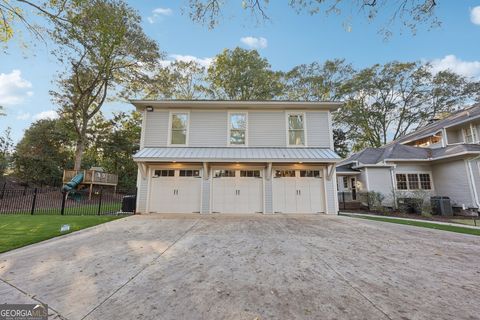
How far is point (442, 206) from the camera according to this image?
34.4 feet

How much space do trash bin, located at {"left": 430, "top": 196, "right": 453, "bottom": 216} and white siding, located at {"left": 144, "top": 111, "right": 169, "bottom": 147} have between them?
48.3 ft

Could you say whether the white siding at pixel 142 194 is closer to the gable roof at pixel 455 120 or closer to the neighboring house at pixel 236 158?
the neighboring house at pixel 236 158

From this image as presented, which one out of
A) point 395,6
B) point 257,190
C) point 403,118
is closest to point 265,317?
point 395,6

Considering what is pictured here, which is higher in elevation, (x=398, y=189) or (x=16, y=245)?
(x=398, y=189)

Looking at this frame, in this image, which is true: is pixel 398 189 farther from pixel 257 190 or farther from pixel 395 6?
pixel 395 6

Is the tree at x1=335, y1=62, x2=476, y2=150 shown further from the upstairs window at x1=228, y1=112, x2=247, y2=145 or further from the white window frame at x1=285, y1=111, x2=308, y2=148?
the upstairs window at x1=228, y1=112, x2=247, y2=145

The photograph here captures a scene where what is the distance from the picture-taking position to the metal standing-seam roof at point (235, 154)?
27.8 ft

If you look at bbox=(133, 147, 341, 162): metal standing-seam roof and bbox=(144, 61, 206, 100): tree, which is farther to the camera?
bbox=(144, 61, 206, 100): tree

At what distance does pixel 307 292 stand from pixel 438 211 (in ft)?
42.9

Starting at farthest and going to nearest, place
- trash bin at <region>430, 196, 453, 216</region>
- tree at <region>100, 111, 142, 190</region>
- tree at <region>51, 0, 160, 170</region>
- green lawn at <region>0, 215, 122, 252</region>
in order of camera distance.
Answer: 1. tree at <region>100, 111, 142, 190</region>
2. tree at <region>51, 0, 160, 170</region>
3. trash bin at <region>430, 196, 453, 216</region>
4. green lawn at <region>0, 215, 122, 252</region>

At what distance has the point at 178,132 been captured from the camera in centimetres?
977

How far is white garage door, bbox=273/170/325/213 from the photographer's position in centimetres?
908

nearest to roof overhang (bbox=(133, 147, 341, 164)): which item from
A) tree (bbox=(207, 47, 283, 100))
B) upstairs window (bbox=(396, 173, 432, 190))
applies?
upstairs window (bbox=(396, 173, 432, 190))

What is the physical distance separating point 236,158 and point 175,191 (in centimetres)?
330
